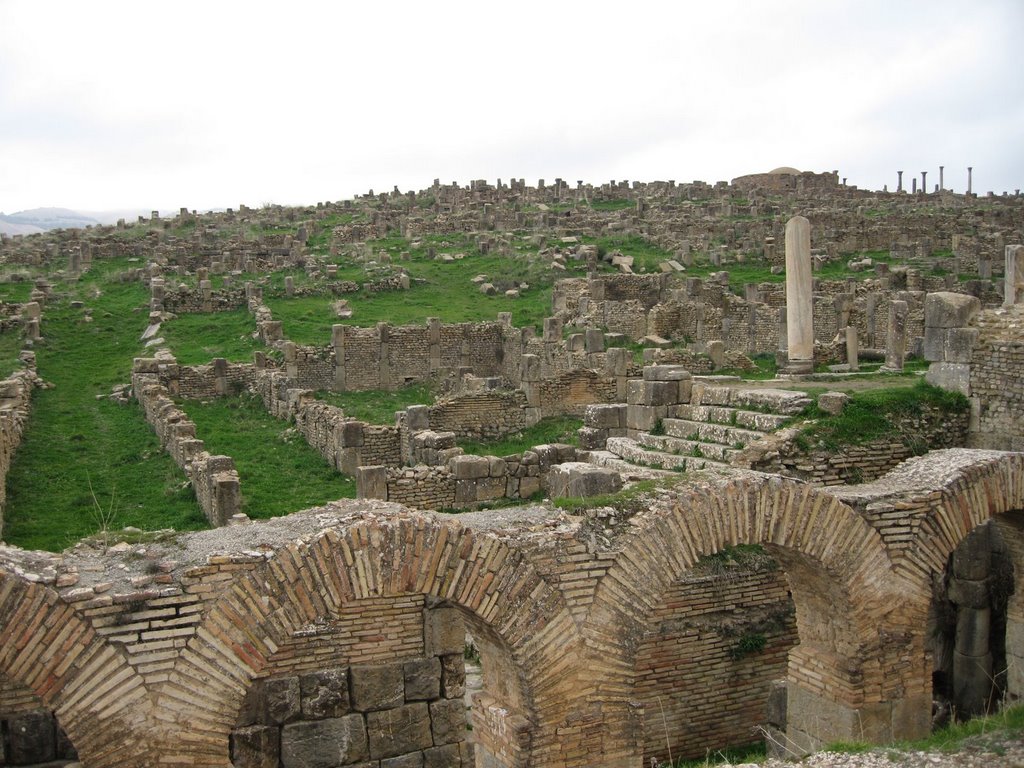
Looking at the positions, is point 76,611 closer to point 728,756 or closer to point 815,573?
point 815,573

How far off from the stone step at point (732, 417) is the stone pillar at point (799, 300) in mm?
2958

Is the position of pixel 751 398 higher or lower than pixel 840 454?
higher

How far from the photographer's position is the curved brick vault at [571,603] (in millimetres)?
6301

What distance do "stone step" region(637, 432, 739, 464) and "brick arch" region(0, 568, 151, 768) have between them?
725cm

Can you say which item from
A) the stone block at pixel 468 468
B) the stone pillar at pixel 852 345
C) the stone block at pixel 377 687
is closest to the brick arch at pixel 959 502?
the stone block at pixel 377 687

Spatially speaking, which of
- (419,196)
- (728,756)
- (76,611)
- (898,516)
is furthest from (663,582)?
(419,196)

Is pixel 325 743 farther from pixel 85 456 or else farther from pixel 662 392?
pixel 85 456

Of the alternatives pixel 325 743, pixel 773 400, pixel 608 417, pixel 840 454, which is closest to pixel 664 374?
pixel 608 417

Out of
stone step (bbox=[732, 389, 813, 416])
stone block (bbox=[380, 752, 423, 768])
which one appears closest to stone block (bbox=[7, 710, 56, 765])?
stone block (bbox=[380, 752, 423, 768])

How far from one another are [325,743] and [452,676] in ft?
4.18

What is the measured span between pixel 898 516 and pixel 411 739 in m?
4.79

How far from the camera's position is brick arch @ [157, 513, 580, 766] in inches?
259

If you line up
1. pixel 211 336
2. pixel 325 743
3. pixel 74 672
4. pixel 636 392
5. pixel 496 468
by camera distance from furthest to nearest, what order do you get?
pixel 211 336, pixel 496 468, pixel 636 392, pixel 325 743, pixel 74 672

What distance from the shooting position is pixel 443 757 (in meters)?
9.08
